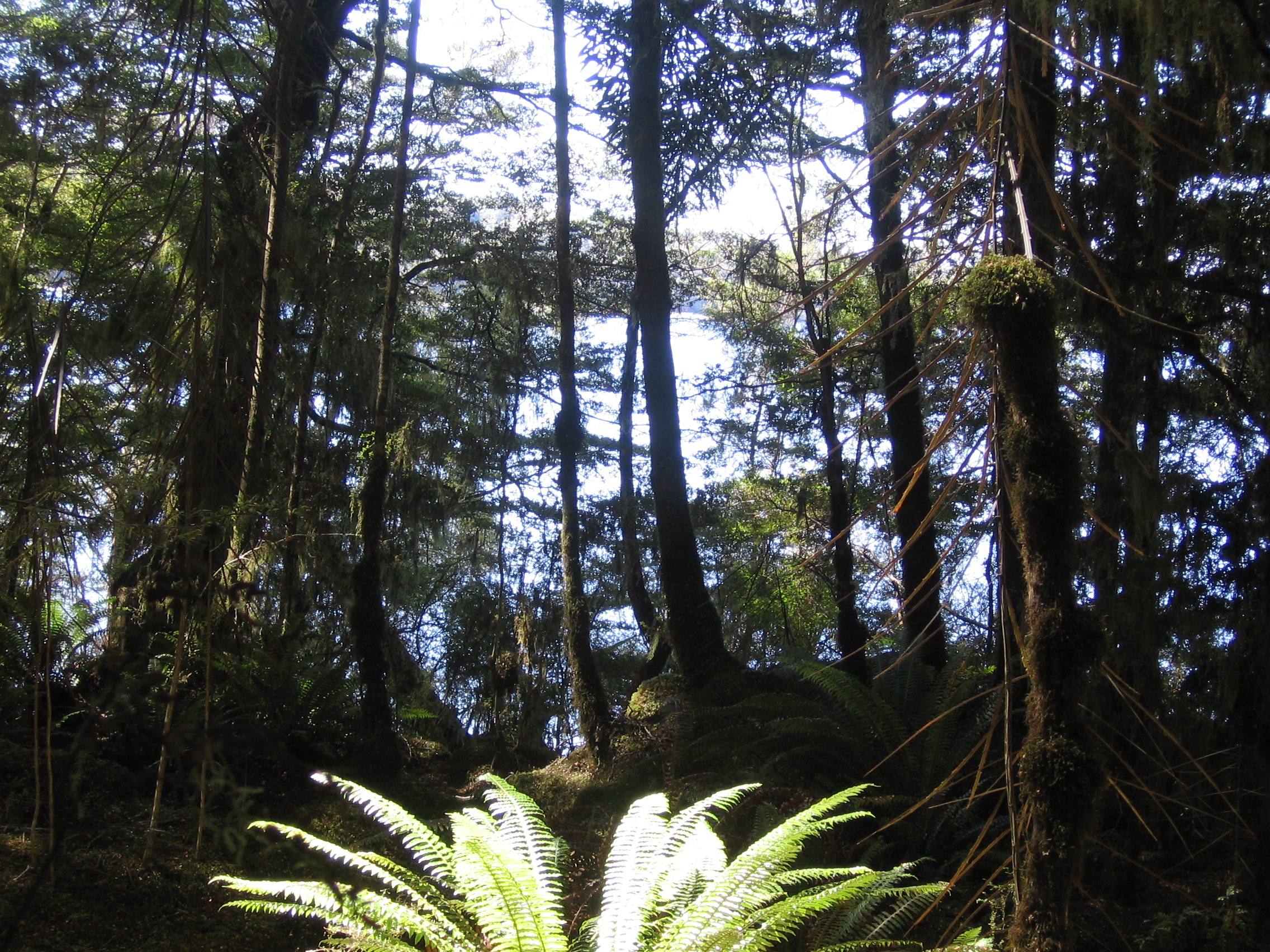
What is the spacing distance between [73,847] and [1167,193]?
5.72 metres

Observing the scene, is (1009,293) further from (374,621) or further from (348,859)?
(374,621)

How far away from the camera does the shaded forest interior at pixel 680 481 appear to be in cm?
177

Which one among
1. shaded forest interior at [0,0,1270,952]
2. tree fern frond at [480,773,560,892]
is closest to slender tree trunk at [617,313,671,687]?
shaded forest interior at [0,0,1270,952]

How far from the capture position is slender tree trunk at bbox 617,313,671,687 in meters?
8.23

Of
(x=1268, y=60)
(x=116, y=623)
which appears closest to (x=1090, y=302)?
(x=1268, y=60)

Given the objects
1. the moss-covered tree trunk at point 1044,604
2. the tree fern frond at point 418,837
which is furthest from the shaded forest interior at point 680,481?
the tree fern frond at point 418,837

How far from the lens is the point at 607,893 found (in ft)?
10.7

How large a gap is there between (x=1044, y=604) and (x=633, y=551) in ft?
29.3

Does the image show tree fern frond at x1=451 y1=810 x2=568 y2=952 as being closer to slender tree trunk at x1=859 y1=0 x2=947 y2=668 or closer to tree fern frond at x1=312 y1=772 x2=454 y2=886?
tree fern frond at x1=312 y1=772 x2=454 y2=886

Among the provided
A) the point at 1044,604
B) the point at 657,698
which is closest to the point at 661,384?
the point at 657,698

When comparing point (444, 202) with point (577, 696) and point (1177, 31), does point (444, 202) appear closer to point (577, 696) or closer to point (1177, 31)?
point (577, 696)

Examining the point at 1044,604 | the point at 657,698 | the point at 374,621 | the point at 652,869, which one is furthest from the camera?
the point at 657,698

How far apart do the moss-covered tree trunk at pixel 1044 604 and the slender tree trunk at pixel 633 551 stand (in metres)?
6.15

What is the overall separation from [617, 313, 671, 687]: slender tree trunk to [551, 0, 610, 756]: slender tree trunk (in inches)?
47.9
